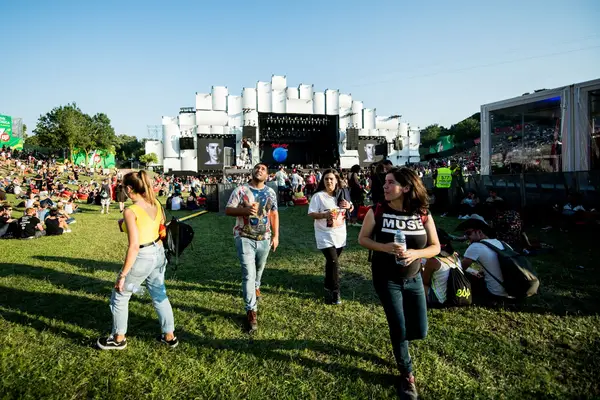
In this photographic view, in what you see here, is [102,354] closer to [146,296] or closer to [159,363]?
[159,363]

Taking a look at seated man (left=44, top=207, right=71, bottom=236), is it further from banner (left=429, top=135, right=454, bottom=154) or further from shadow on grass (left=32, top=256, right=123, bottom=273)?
banner (left=429, top=135, right=454, bottom=154)

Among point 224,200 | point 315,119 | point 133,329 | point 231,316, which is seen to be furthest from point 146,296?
point 315,119

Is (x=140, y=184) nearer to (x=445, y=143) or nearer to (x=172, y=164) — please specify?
(x=172, y=164)

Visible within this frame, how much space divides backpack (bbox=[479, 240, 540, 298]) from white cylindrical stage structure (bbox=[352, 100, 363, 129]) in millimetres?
33762

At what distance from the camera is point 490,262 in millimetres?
4172

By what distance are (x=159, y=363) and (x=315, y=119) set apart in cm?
3544

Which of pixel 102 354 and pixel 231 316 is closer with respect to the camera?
pixel 102 354

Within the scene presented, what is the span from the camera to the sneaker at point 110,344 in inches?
128

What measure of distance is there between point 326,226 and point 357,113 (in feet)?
112

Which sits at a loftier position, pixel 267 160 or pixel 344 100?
pixel 344 100

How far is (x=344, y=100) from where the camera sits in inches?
1436

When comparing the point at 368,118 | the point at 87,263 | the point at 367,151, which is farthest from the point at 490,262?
the point at 368,118

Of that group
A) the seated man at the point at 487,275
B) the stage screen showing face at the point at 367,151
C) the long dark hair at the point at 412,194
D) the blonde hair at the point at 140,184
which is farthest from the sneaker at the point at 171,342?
the stage screen showing face at the point at 367,151

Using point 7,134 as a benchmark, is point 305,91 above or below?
above
